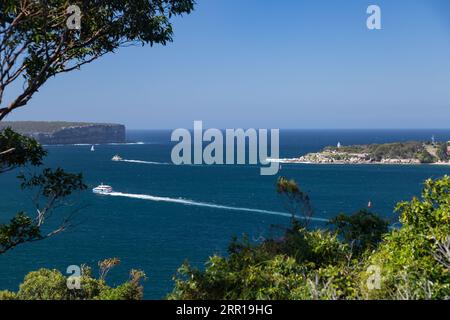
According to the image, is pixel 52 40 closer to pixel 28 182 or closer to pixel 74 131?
→ pixel 28 182

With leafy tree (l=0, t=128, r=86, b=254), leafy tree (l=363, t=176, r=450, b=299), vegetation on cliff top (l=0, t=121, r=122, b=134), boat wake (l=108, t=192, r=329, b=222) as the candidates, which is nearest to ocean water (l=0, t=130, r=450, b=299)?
boat wake (l=108, t=192, r=329, b=222)

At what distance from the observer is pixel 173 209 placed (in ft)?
134

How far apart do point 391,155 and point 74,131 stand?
234 ft

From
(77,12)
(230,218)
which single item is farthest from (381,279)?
(230,218)

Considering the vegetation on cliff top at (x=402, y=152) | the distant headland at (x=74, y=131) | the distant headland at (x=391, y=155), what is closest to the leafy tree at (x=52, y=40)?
the distant headland at (x=391, y=155)

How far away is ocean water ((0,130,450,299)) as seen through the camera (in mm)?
26422

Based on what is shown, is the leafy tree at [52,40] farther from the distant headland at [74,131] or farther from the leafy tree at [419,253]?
the distant headland at [74,131]

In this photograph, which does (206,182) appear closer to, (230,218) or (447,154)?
(230,218)

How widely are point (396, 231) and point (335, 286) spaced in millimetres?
1293

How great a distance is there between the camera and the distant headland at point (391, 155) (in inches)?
3019

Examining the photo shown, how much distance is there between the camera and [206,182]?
5800cm

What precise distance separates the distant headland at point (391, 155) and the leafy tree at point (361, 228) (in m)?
70.8

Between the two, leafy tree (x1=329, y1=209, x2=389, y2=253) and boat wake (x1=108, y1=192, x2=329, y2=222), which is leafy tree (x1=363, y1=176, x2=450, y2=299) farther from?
boat wake (x1=108, y1=192, x2=329, y2=222)

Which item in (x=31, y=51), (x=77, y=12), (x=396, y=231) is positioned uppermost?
(x=77, y=12)
